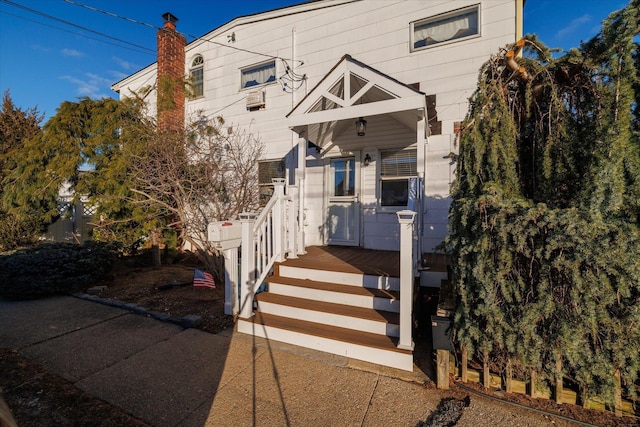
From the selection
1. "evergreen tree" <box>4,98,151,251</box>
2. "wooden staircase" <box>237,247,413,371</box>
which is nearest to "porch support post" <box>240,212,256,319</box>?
"wooden staircase" <box>237,247,413,371</box>

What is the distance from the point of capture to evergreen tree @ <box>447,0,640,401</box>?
218 cm

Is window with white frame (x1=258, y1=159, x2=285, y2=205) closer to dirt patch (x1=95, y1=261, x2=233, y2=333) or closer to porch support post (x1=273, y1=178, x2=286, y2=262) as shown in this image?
dirt patch (x1=95, y1=261, x2=233, y2=333)

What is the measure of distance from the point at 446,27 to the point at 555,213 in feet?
15.9

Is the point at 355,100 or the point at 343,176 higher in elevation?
the point at 355,100

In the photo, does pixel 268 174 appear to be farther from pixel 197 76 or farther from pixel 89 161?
pixel 89 161

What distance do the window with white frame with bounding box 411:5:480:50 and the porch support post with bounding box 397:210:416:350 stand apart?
442cm

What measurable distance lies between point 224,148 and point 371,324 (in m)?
6.16

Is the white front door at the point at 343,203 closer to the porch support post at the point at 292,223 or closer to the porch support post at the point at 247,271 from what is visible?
the porch support post at the point at 292,223

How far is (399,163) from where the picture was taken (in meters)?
5.81

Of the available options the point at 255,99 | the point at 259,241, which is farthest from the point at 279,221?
the point at 255,99

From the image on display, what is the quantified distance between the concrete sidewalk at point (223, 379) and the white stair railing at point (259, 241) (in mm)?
634

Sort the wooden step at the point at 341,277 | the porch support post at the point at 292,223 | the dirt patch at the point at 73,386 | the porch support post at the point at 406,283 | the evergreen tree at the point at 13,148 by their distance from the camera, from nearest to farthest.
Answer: the dirt patch at the point at 73,386 < the porch support post at the point at 406,283 < the wooden step at the point at 341,277 < the porch support post at the point at 292,223 < the evergreen tree at the point at 13,148

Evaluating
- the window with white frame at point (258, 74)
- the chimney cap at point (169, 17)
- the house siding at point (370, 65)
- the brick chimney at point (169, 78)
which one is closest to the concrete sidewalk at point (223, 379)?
the house siding at point (370, 65)

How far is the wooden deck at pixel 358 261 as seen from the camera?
159 inches
